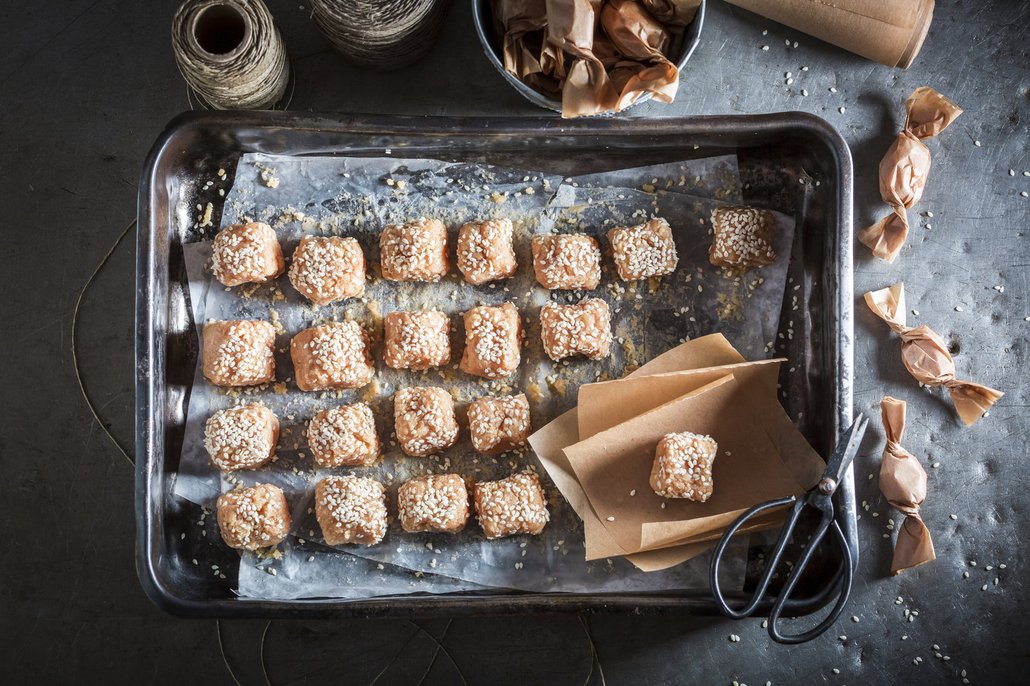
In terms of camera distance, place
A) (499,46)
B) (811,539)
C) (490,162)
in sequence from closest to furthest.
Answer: (811,539) → (499,46) → (490,162)

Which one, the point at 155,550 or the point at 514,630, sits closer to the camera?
the point at 155,550

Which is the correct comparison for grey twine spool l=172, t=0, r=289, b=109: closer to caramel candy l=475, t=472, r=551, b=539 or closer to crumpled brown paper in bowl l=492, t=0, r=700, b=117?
crumpled brown paper in bowl l=492, t=0, r=700, b=117

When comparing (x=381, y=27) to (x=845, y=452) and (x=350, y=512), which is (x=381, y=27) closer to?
(x=350, y=512)

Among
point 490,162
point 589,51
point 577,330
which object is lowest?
point 577,330

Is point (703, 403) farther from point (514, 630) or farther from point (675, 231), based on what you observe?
point (514, 630)

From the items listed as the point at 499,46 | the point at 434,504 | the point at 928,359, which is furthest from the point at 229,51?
the point at 928,359

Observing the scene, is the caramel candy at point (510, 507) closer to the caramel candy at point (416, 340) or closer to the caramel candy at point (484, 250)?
the caramel candy at point (416, 340)

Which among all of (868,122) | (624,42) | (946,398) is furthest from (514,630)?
(868,122)
